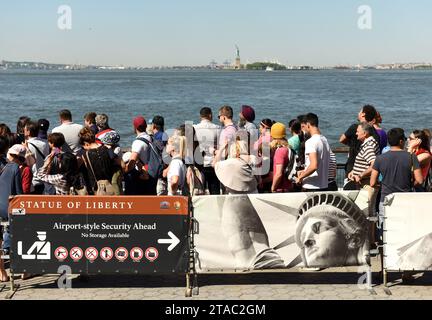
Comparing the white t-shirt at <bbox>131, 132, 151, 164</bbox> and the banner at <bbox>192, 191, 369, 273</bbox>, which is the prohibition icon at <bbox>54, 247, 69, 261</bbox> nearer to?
the banner at <bbox>192, 191, 369, 273</bbox>

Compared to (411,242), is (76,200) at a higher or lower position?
higher

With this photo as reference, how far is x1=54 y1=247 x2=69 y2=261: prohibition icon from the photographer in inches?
271

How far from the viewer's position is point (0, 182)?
24.6 feet

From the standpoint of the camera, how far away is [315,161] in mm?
8000

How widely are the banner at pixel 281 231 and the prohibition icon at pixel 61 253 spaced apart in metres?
1.49

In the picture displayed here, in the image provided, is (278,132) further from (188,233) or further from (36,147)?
(36,147)

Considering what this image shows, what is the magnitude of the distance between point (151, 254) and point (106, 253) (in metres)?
0.51

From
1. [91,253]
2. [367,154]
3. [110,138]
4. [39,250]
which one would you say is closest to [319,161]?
[367,154]

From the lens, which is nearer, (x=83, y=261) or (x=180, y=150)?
(x=83, y=261)

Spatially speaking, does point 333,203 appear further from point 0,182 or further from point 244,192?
point 0,182

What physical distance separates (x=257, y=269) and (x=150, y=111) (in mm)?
53419
